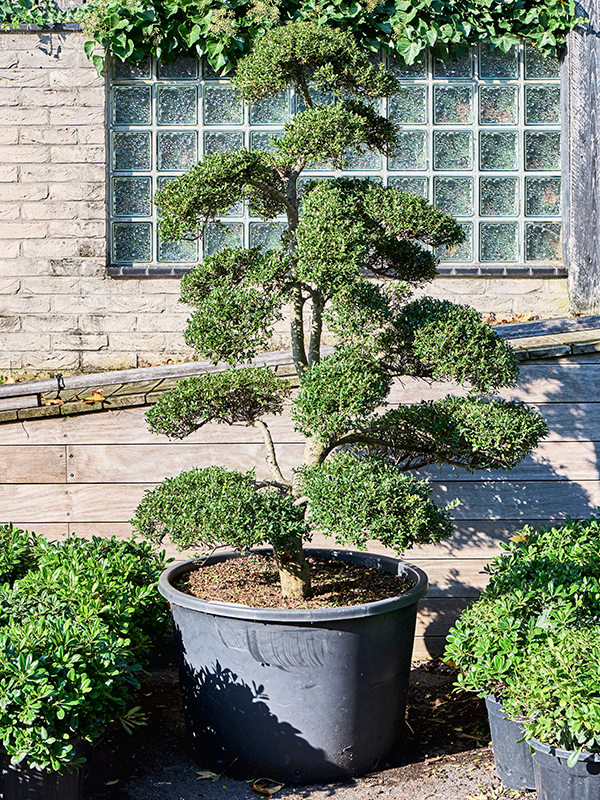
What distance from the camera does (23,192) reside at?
4.27 m

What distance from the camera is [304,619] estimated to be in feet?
8.26

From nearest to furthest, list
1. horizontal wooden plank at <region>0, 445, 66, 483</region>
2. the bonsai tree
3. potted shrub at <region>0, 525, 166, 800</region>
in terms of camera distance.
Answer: potted shrub at <region>0, 525, 166, 800</region> < the bonsai tree < horizontal wooden plank at <region>0, 445, 66, 483</region>

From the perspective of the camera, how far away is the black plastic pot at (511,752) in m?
2.55

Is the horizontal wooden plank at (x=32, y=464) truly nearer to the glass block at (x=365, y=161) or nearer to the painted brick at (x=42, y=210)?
the painted brick at (x=42, y=210)

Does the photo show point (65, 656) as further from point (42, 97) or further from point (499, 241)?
point (499, 241)

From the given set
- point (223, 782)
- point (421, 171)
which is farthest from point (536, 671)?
point (421, 171)

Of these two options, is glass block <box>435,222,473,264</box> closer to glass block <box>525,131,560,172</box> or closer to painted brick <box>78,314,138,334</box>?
glass block <box>525,131,560,172</box>

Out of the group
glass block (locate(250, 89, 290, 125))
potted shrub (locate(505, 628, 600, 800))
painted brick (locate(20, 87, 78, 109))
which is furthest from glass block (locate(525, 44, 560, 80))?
potted shrub (locate(505, 628, 600, 800))

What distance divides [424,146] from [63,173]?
2.10 meters

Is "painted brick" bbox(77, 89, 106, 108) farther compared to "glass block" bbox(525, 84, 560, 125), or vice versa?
"glass block" bbox(525, 84, 560, 125)

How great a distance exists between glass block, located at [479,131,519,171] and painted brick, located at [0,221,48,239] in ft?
8.46

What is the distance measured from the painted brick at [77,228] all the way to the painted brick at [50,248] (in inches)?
1.6

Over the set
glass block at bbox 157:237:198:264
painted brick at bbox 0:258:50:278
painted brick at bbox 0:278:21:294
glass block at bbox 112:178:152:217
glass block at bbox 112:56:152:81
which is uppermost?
glass block at bbox 112:56:152:81

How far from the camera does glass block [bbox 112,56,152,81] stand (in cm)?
438
